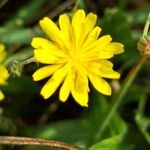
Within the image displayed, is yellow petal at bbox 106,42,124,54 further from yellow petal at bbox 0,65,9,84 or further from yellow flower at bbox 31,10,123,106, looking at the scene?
yellow petal at bbox 0,65,9,84

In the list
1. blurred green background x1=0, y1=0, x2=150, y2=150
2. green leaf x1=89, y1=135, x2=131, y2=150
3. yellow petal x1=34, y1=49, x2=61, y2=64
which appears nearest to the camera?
yellow petal x1=34, y1=49, x2=61, y2=64

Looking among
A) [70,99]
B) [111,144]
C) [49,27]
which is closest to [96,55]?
[49,27]

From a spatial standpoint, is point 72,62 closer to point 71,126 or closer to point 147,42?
point 147,42

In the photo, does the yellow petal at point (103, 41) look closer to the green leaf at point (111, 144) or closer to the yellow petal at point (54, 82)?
the yellow petal at point (54, 82)

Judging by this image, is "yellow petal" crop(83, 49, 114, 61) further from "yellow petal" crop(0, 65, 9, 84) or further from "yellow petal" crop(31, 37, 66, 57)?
"yellow petal" crop(0, 65, 9, 84)

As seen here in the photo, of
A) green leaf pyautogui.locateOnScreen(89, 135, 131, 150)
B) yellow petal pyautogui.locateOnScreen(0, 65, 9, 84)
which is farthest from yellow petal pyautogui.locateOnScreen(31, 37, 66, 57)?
green leaf pyautogui.locateOnScreen(89, 135, 131, 150)

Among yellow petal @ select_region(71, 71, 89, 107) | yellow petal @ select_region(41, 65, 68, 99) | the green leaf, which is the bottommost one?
the green leaf

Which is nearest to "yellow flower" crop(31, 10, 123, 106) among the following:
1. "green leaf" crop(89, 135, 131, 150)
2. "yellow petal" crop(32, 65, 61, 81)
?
"yellow petal" crop(32, 65, 61, 81)

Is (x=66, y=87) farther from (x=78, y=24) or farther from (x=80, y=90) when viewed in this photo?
(x=78, y=24)

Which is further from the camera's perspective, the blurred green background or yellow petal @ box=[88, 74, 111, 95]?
the blurred green background

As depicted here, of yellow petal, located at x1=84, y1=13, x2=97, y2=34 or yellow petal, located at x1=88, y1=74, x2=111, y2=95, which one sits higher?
yellow petal, located at x1=84, y1=13, x2=97, y2=34

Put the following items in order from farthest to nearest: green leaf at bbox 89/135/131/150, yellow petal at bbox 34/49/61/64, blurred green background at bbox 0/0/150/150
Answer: blurred green background at bbox 0/0/150/150, green leaf at bbox 89/135/131/150, yellow petal at bbox 34/49/61/64
